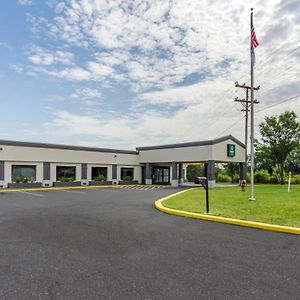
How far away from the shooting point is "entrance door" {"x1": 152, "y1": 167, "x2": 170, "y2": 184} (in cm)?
4165

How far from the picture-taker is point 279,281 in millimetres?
4676

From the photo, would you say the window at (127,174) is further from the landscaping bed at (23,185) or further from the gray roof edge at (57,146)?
the landscaping bed at (23,185)

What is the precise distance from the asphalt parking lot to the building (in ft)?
73.6

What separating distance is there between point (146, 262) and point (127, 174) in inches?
1352

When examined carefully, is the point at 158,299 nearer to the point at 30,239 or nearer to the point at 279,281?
the point at 279,281

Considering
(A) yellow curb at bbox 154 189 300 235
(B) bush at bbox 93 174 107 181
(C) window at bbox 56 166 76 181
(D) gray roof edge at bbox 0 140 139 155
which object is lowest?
(B) bush at bbox 93 174 107 181

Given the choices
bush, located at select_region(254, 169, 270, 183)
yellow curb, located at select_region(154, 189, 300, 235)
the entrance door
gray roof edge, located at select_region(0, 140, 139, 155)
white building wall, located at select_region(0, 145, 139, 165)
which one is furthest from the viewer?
the entrance door

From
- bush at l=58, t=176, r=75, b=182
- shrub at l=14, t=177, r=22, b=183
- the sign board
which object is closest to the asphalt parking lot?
shrub at l=14, t=177, r=22, b=183

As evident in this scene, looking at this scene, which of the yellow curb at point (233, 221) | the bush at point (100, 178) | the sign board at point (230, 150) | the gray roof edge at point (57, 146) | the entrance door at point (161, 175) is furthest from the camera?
the entrance door at point (161, 175)

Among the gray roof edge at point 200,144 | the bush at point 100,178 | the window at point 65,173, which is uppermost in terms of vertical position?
the gray roof edge at point 200,144

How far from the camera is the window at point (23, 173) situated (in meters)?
29.5

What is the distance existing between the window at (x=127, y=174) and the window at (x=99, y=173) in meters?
2.84

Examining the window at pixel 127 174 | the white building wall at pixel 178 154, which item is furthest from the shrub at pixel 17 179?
the white building wall at pixel 178 154

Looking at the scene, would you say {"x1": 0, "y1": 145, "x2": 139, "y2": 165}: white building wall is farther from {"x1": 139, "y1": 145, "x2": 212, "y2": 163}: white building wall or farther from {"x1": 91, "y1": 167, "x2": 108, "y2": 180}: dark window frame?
{"x1": 139, "y1": 145, "x2": 212, "y2": 163}: white building wall
